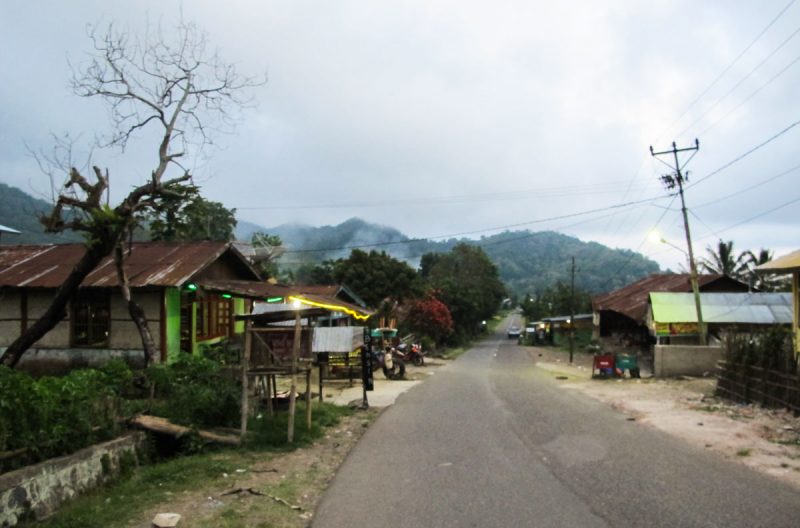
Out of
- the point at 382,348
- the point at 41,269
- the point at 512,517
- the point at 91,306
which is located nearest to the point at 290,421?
the point at 512,517

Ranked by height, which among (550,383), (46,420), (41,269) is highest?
(41,269)

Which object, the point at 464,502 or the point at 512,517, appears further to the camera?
the point at 464,502

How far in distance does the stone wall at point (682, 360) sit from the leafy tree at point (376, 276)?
65.7 ft

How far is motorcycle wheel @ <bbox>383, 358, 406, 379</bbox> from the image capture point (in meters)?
26.0

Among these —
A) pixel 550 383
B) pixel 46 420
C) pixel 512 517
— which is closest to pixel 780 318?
pixel 550 383

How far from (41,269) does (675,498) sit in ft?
57.8

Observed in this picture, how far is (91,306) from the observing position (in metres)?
17.1

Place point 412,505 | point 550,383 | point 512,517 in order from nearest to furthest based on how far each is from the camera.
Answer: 1. point 512,517
2. point 412,505
3. point 550,383

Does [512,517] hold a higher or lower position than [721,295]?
lower

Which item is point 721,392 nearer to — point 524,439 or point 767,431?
point 767,431

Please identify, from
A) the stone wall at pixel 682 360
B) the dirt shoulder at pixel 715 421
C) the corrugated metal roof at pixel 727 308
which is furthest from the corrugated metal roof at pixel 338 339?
the corrugated metal roof at pixel 727 308

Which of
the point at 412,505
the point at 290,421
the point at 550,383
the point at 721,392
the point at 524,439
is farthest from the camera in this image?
the point at 550,383

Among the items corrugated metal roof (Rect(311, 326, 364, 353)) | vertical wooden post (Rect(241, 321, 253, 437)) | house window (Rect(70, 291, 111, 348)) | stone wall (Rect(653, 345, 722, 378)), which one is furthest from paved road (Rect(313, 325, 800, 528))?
stone wall (Rect(653, 345, 722, 378))

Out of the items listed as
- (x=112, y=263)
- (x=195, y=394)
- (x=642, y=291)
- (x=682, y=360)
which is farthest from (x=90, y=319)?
(x=642, y=291)
